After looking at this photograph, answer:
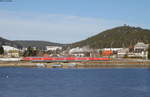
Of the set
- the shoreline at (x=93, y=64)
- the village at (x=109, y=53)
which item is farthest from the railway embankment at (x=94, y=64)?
the village at (x=109, y=53)

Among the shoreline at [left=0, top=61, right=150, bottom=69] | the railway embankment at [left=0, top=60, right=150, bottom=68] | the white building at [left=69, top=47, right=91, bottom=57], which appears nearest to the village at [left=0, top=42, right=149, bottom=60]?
the white building at [left=69, top=47, right=91, bottom=57]

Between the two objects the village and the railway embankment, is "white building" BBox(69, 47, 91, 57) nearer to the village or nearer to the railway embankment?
the village

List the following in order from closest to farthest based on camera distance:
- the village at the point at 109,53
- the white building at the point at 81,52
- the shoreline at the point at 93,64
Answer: the shoreline at the point at 93,64
the village at the point at 109,53
the white building at the point at 81,52

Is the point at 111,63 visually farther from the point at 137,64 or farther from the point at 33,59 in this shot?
the point at 33,59

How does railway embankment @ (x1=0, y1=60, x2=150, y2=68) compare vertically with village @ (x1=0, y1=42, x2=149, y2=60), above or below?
below

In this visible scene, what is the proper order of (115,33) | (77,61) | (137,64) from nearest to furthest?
1. (137,64)
2. (77,61)
3. (115,33)

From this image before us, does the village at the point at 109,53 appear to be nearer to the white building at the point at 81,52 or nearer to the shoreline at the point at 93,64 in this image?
the white building at the point at 81,52

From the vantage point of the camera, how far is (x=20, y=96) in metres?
23.7

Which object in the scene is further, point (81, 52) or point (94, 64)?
point (81, 52)

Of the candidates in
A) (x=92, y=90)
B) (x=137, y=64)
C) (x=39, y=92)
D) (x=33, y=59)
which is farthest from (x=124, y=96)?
(x=33, y=59)

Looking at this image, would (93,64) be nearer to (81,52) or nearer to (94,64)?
(94,64)

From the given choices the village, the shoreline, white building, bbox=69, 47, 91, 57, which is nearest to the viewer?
the shoreline

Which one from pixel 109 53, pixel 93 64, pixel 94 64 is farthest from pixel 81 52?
pixel 94 64

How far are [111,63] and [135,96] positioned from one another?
1864 inches
